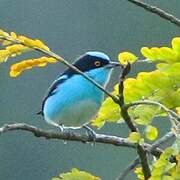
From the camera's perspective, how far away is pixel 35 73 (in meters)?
5.98

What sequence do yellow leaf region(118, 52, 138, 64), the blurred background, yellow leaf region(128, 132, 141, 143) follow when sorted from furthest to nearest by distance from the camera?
the blurred background, yellow leaf region(118, 52, 138, 64), yellow leaf region(128, 132, 141, 143)

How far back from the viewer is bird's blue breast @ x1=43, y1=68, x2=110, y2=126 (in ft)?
6.58

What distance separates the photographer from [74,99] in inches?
82.4

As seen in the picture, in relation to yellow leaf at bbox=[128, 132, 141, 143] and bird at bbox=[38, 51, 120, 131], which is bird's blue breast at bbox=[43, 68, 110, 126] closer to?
bird at bbox=[38, 51, 120, 131]

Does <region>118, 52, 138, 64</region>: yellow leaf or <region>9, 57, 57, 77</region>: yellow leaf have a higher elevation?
<region>9, 57, 57, 77</region>: yellow leaf

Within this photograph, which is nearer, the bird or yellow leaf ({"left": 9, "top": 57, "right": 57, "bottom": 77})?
yellow leaf ({"left": 9, "top": 57, "right": 57, "bottom": 77})

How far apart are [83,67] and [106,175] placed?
255 centimetres

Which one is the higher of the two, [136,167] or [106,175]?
[136,167]

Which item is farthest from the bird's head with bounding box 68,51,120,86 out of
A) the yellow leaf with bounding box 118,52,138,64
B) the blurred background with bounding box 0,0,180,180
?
the blurred background with bounding box 0,0,180,180

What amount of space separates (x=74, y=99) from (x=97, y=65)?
4.5 inches

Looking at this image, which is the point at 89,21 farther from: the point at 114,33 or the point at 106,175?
the point at 106,175

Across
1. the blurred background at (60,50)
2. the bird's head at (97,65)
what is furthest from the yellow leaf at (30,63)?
the blurred background at (60,50)

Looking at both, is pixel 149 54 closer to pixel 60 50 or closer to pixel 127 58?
pixel 127 58

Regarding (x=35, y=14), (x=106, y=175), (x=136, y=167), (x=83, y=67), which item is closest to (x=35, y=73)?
(x=35, y=14)
